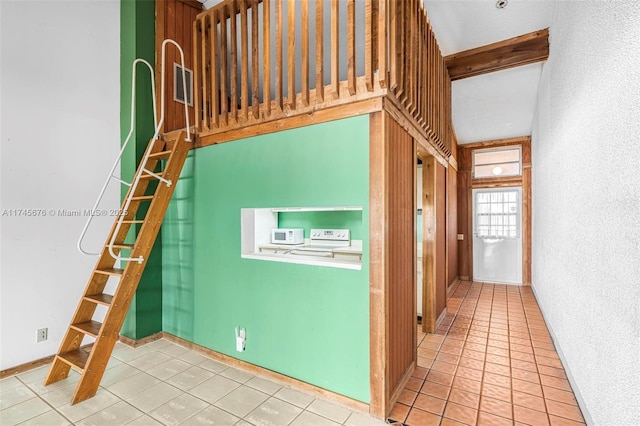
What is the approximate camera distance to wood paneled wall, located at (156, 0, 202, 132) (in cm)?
350

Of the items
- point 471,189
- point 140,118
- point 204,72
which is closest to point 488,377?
point 204,72

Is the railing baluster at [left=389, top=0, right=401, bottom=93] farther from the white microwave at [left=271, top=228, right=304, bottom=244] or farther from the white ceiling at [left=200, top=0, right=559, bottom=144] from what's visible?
the white microwave at [left=271, top=228, right=304, bottom=244]

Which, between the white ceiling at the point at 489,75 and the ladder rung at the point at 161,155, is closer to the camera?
the ladder rung at the point at 161,155

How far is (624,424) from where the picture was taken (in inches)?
59.7

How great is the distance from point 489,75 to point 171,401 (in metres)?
5.47

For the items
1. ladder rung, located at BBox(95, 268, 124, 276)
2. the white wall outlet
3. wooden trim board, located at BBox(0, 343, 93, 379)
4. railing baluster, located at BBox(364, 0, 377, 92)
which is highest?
railing baluster, located at BBox(364, 0, 377, 92)

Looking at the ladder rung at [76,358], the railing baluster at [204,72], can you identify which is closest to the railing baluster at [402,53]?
the railing baluster at [204,72]

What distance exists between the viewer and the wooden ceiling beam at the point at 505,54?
3.78 meters

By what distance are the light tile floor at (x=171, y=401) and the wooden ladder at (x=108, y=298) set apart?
0.55 ft

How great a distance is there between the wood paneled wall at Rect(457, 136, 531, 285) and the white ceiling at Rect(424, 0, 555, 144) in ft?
0.70

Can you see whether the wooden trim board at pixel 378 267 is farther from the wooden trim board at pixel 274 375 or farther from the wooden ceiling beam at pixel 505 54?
the wooden ceiling beam at pixel 505 54

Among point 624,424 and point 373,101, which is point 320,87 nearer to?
point 373,101

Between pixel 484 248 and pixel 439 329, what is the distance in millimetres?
3787

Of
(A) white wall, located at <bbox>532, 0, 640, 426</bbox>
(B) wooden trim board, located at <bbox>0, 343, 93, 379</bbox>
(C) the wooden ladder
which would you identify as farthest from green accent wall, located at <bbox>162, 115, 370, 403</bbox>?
(A) white wall, located at <bbox>532, 0, 640, 426</bbox>
